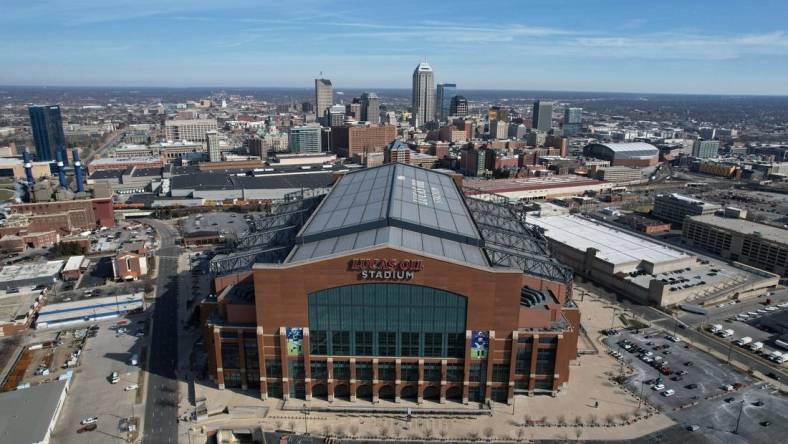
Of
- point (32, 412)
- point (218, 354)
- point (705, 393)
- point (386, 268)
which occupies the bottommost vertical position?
point (705, 393)

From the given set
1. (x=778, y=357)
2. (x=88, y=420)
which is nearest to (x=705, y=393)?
(x=778, y=357)

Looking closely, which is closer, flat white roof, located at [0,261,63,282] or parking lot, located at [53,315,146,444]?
parking lot, located at [53,315,146,444]

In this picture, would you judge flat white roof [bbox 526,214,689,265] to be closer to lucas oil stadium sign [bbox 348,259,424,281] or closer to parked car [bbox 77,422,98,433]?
lucas oil stadium sign [bbox 348,259,424,281]

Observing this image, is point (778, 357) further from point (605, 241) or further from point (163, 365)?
point (163, 365)

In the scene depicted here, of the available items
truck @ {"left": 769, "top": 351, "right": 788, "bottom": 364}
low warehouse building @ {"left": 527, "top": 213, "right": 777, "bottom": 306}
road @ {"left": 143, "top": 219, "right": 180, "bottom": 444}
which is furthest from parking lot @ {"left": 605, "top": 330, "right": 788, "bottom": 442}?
road @ {"left": 143, "top": 219, "right": 180, "bottom": 444}

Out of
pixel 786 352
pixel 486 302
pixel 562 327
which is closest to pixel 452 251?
pixel 486 302

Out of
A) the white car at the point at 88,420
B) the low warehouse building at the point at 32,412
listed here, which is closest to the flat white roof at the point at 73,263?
the low warehouse building at the point at 32,412
